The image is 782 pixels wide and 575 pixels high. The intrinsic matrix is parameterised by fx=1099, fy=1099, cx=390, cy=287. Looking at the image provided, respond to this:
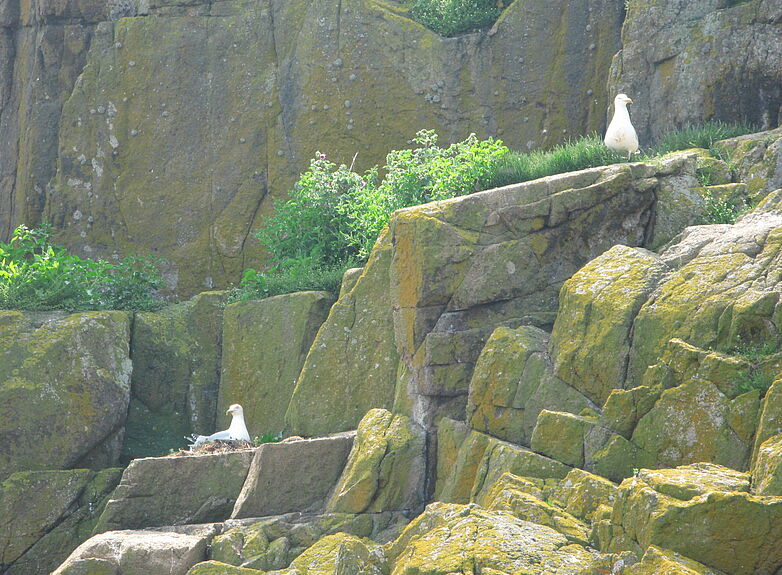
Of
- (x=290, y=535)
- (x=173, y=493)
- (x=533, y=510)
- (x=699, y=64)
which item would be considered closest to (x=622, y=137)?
(x=699, y=64)

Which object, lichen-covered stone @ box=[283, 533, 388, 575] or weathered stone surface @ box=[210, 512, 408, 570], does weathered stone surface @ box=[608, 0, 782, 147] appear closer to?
weathered stone surface @ box=[210, 512, 408, 570]

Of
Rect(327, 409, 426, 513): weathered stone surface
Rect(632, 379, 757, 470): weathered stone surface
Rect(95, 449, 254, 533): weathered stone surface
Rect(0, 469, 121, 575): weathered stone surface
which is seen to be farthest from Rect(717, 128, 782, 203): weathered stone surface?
Rect(0, 469, 121, 575): weathered stone surface

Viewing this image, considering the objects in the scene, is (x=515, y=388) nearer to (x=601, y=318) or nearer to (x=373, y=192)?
(x=601, y=318)

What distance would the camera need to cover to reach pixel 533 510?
22.1 ft

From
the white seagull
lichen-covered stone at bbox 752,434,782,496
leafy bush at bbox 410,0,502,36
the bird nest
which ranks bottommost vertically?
the bird nest

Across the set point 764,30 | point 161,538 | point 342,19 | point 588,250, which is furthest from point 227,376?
point 764,30

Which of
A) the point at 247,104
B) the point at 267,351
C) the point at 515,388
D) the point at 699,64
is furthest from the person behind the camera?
the point at 247,104

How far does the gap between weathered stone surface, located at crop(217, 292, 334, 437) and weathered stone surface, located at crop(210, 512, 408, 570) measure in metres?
2.69

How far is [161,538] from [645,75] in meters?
7.20

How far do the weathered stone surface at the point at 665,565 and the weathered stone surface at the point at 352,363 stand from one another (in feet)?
16.5

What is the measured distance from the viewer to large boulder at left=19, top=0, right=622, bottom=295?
15.0m

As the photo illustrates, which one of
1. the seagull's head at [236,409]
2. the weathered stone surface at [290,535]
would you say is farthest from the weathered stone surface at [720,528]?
the seagull's head at [236,409]

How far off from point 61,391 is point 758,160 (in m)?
7.47

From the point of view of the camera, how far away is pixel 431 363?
9500mm
